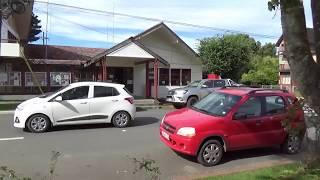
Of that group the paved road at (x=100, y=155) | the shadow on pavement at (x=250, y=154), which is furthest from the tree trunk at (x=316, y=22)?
the shadow on pavement at (x=250, y=154)

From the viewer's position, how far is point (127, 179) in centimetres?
848

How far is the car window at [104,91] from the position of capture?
49.5ft

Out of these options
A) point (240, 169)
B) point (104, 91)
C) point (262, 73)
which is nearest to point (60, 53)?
point (104, 91)

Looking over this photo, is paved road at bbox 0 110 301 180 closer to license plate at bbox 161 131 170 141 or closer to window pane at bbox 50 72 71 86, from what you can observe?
license plate at bbox 161 131 170 141

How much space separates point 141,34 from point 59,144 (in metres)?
20.7

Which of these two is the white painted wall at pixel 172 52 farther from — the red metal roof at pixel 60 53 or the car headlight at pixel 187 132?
the car headlight at pixel 187 132

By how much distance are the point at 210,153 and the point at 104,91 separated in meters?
6.36

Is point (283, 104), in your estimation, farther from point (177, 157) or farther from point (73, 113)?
point (73, 113)

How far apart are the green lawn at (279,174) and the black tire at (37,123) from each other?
24.5 ft

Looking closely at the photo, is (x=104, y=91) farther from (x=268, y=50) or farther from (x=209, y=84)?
(x=268, y=50)

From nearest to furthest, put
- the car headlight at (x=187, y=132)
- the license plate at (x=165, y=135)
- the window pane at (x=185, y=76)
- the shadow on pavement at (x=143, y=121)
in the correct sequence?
the car headlight at (x=187, y=132)
the license plate at (x=165, y=135)
the shadow on pavement at (x=143, y=121)
the window pane at (x=185, y=76)

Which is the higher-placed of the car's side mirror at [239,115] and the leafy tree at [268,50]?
the leafy tree at [268,50]

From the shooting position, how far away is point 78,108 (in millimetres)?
14500

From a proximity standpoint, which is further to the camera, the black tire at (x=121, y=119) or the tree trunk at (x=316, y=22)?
the black tire at (x=121, y=119)
